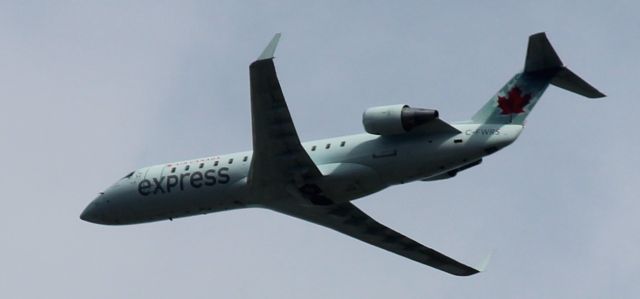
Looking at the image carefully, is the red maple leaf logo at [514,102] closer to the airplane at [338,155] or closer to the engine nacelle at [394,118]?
the airplane at [338,155]

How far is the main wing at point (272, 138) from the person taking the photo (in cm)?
3962

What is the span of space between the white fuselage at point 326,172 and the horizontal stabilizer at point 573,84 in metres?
2.12

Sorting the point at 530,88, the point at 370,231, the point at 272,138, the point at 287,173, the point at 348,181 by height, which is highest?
the point at 530,88

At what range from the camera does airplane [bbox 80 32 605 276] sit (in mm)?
40781

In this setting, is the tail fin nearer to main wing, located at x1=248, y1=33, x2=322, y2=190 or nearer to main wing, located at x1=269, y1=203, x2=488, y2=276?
main wing, located at x1=248, y1=33, x2=322, y2=190

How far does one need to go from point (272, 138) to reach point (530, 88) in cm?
839

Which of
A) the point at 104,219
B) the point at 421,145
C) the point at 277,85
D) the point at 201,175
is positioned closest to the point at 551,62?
the point at 421,145

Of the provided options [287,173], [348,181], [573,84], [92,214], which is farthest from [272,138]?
[92,214]

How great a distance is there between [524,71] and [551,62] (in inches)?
37.6

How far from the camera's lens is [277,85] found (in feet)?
131

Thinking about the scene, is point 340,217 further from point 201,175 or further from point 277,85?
point 277,85

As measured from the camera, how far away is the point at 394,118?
41219 mm

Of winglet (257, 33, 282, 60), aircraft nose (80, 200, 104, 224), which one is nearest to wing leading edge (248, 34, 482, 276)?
winglet (257, 33, 282, 60)

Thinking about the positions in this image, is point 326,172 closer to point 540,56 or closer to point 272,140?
point 272,140
